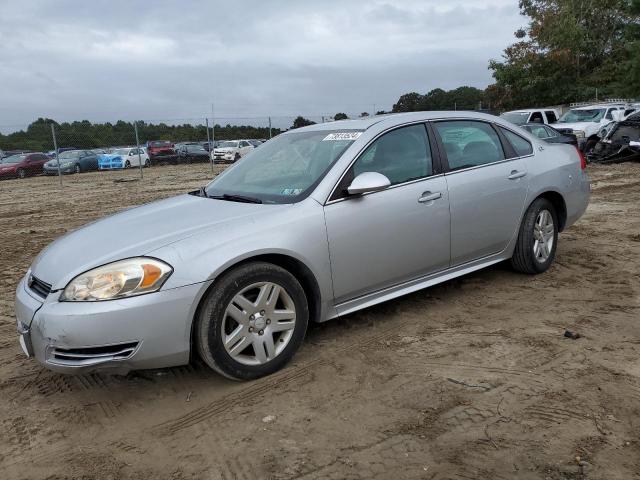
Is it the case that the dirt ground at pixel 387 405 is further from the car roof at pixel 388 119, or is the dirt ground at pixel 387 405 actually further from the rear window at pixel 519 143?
the car roof at pixel 388 119

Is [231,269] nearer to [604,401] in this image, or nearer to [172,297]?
[172,297]

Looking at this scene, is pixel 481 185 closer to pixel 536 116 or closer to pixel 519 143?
pixel 519 143

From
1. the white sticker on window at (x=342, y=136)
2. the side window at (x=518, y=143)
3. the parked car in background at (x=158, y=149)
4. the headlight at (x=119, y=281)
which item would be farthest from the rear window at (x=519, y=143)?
the parked car in background at (x=158, y=149)

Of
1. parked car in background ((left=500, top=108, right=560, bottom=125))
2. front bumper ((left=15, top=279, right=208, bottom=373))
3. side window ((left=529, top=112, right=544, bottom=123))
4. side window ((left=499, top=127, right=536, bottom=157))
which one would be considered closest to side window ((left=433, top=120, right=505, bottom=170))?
side window ((left=499, top=127, right=536, bottom=157))

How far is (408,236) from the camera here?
3.95 m

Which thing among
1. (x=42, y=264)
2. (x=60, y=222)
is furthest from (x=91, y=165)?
(x=42, y=264)

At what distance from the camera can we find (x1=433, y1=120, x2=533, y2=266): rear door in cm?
431

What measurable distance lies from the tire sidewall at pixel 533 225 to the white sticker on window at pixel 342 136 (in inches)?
71.7

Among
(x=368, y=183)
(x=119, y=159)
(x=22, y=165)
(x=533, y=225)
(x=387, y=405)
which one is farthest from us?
(x=119, y=159)

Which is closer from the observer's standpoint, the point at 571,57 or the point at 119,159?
the point at 119,159

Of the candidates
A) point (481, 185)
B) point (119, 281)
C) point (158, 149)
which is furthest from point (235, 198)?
point (158, 149)

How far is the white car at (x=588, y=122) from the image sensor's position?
17797 mm

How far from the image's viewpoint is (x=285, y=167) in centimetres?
419

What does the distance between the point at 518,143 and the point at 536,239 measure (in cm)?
87
